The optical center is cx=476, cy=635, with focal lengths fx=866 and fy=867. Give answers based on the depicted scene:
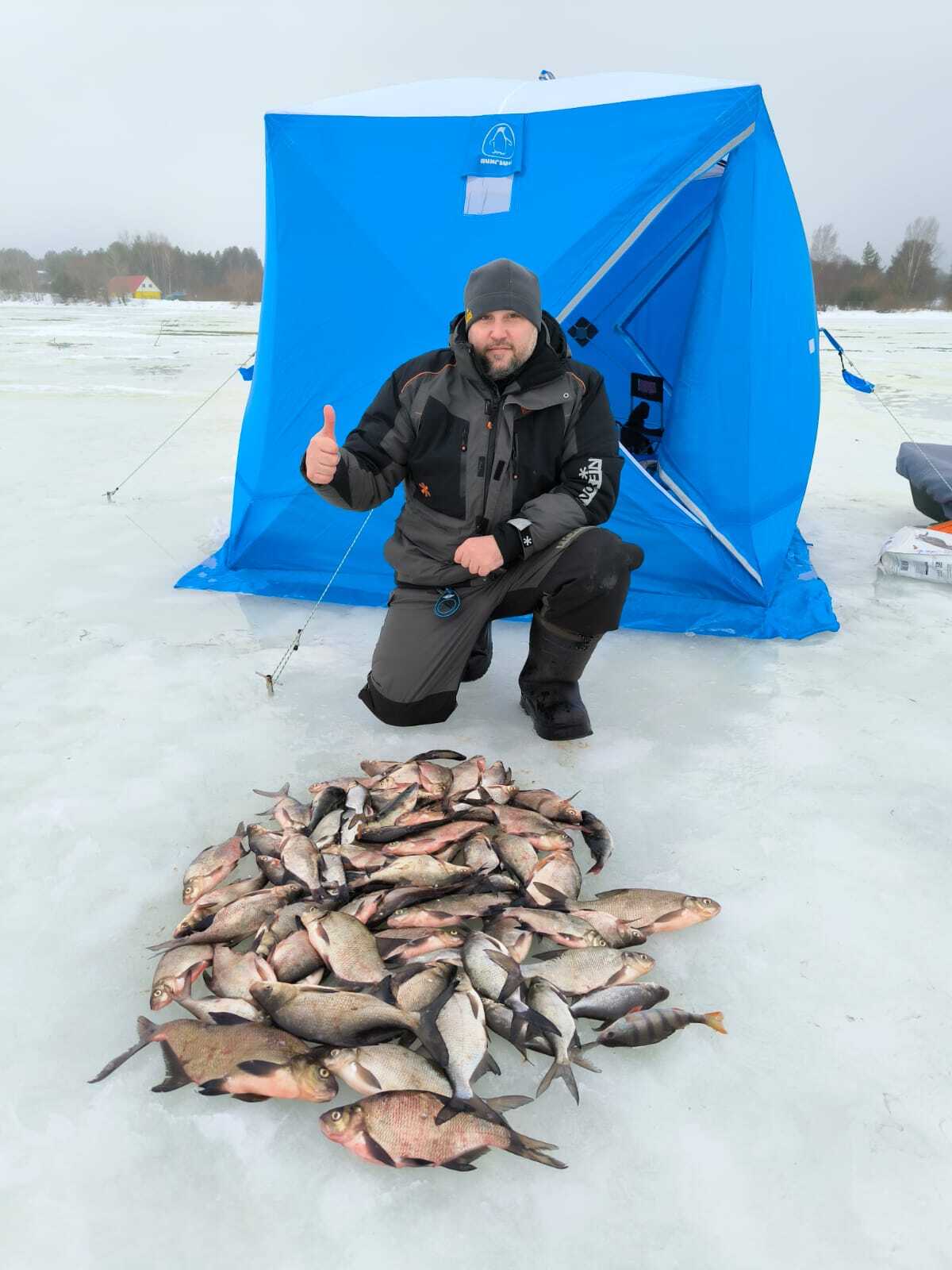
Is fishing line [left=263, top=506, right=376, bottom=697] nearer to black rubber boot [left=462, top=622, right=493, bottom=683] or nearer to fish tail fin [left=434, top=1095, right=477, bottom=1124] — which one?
black rubber boot [left=462, top=622, right=493, bottom=683]

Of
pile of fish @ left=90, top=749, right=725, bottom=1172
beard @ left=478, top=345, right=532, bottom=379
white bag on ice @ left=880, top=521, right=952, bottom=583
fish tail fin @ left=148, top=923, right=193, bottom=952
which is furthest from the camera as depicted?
white bag on ice @ left=880, top=521, right=952, bottom=583

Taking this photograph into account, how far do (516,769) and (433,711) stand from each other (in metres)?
0.36

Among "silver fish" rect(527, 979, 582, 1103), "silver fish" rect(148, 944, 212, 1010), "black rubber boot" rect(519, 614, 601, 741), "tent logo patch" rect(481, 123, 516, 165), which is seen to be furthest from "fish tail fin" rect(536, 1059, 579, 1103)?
"tent logo patch" rect(481, 123, 516, 165)

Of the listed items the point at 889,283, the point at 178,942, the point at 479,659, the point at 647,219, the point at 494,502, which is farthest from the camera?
the point at 889,283

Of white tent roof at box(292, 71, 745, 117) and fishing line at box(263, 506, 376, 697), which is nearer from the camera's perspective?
fishing line at box(263, 506, 376, 697)

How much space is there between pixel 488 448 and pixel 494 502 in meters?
0.17

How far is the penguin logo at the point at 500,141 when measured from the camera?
3242mm

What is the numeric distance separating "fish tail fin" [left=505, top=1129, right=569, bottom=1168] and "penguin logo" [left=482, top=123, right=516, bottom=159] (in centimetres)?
319

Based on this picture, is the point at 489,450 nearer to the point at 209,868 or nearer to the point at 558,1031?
the point at 209,868

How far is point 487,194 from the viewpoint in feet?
10.8

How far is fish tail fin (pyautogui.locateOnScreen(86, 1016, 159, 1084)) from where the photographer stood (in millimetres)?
1566

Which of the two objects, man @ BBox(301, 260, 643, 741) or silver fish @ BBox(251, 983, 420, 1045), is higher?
man @ BBox(301, 260, 643, 741)

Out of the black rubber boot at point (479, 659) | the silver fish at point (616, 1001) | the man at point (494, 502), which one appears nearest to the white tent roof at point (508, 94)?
the man at point (494, 502)

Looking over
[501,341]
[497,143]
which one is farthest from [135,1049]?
[497,143]
